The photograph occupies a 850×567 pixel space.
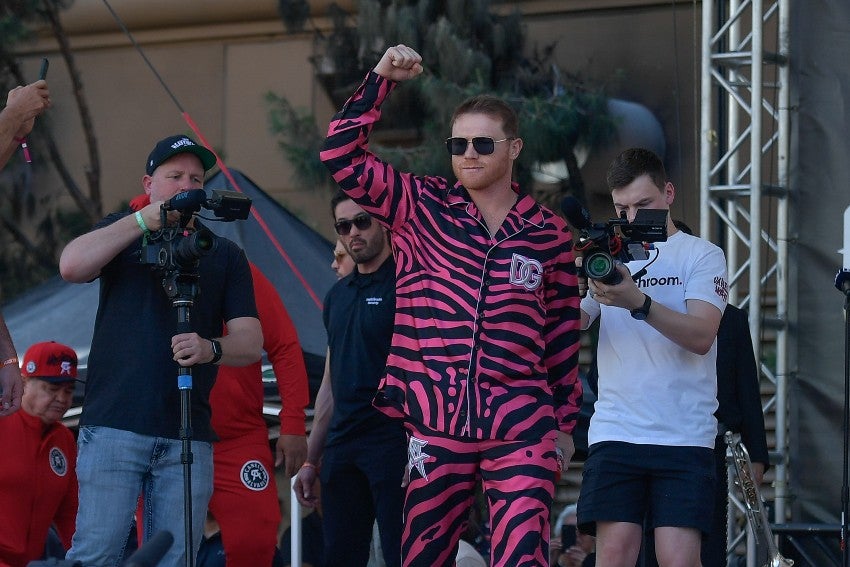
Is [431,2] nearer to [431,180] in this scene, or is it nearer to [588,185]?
[588,185]

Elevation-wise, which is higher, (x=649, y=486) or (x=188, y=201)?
(x=188, y=201)

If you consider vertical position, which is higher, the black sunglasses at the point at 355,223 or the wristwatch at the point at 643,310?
the black sunglasses at the point at 355,223

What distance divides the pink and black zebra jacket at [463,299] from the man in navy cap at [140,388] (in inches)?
24.8

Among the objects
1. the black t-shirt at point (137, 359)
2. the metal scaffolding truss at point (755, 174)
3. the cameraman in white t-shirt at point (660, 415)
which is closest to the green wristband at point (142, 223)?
the black t-shirt at point (137, 359)

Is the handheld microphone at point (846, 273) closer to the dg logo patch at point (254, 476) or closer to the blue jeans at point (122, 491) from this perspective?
the dg logo patch at point (254, 476)

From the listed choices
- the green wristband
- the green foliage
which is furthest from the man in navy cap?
the green foliage

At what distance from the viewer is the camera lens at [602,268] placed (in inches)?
166

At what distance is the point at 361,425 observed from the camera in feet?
18.0

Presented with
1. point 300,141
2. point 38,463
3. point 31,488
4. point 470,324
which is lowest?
point 31,488

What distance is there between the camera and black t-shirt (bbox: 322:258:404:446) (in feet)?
18.0

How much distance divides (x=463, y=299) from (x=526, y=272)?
228mm

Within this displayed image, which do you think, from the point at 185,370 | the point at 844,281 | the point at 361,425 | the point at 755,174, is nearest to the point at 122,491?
the point at 185,370

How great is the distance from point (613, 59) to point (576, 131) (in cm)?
200

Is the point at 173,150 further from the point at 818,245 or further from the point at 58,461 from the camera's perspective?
the point at 818,245
